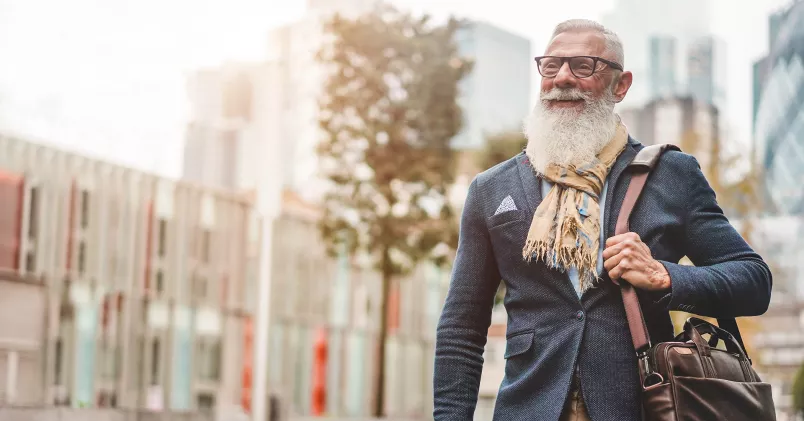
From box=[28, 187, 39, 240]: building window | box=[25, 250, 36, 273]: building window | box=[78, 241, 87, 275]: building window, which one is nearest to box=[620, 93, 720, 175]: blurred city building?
box=[78, 241, 87, 275]: building window

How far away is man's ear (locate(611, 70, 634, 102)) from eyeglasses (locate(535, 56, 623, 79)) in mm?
60

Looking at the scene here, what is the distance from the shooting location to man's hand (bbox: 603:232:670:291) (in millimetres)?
2537

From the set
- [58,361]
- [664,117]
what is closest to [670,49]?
[664,117]

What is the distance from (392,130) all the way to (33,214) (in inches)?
332

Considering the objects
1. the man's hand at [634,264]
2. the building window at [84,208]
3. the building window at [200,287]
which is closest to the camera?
the man's hand at [634,264]

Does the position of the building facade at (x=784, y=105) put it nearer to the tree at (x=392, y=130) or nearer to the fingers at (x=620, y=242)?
the tree at (x=392, y=130)

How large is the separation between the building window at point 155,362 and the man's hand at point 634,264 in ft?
105

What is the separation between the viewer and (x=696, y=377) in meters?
2.42

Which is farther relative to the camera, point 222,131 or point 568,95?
point 222,131

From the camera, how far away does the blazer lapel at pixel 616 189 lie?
2.73m

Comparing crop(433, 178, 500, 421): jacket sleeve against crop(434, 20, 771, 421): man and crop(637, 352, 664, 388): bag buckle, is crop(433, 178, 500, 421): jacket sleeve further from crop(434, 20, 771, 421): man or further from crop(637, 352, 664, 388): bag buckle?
crop(637, 352, 664, 388): bag buckle

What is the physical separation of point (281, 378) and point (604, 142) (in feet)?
126

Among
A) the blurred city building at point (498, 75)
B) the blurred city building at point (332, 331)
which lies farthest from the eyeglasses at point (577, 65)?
the blurred city building at point (332, 331)

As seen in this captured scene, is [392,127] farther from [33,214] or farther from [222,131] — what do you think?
[222,131]
